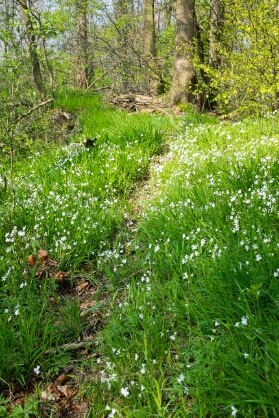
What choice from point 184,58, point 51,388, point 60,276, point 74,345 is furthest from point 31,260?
point 184,58

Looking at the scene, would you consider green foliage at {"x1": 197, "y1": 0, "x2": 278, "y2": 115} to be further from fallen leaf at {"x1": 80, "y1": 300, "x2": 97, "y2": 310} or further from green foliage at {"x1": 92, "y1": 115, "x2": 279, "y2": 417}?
fallen leaf at {"x1": 80, "y1": 300, "x2": 97, "y2": 310}

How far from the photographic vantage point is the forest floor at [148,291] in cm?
183

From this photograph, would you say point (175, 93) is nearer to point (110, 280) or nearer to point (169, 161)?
point (169, 161)

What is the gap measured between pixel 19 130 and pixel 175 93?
13.2 ft

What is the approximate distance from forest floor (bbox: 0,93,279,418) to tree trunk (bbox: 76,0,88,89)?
11.7 m

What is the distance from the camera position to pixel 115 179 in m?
4.88

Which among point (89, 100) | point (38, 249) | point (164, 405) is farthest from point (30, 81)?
point (164, 405)

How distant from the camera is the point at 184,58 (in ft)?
27.2

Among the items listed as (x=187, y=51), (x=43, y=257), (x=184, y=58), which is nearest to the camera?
(x=43, y=257)

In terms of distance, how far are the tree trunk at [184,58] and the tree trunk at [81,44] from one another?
6651mm

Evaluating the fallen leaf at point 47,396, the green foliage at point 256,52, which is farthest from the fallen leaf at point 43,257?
the green foliage at point 256,52

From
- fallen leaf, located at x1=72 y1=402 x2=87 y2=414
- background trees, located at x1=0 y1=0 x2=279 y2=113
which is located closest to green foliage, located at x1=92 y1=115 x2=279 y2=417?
fallen leaf, located at x1=72 y1=402 x2=87 y2=414

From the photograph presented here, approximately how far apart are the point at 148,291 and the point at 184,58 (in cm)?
718

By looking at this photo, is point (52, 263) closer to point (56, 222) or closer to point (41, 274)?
point (41, 274)
